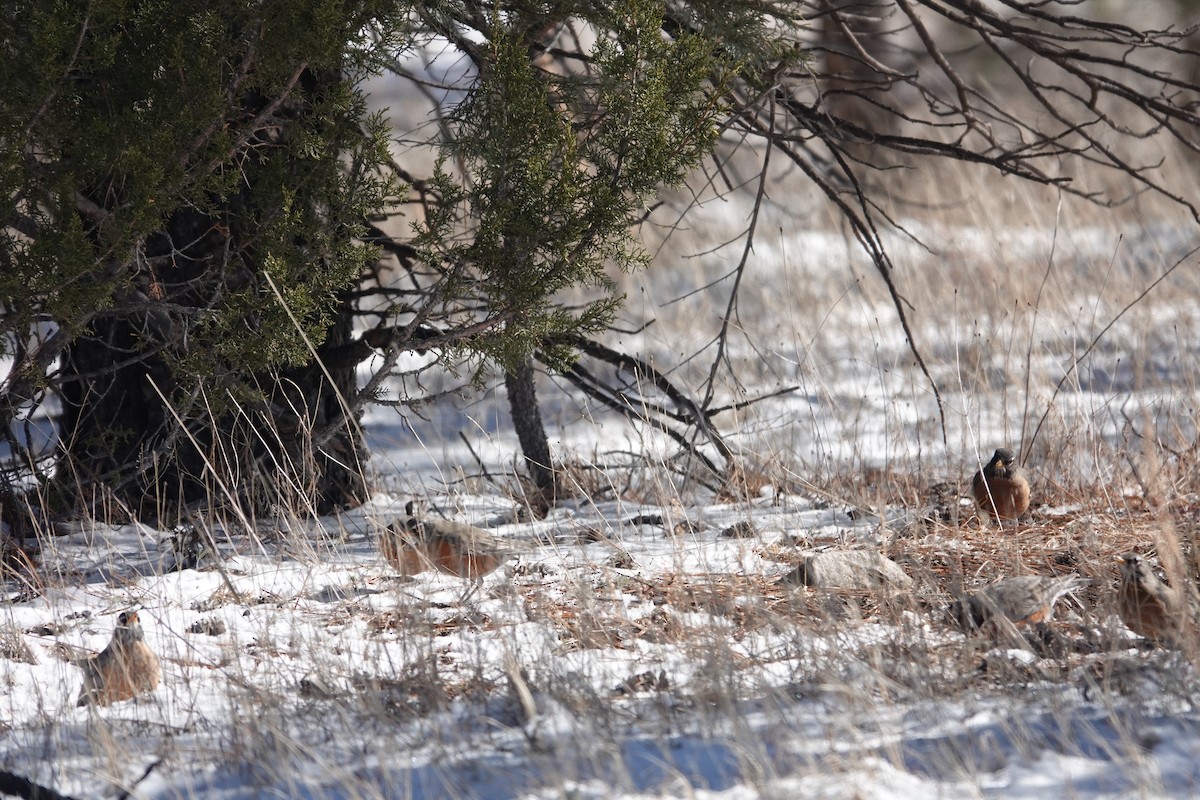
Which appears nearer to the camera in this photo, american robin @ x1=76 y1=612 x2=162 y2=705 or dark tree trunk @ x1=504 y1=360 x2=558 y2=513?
american robin @ x1=76 y1=612 x2=162 y2=705

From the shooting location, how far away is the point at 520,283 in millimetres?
3223

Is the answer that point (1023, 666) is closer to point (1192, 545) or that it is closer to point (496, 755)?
point (1192, 545)

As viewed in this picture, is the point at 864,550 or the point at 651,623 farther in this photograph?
the point at 864,550

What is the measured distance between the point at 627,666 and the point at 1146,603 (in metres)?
1.26

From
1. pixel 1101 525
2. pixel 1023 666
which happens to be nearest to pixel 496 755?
pixel 1023 666

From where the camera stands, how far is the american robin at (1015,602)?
269 cm

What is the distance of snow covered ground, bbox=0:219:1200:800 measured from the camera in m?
2.10

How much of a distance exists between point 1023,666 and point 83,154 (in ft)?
8.98

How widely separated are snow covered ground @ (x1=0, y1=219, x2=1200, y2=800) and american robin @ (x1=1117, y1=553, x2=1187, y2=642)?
0.06 meters

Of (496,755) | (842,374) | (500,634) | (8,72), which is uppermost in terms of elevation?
(8,72)

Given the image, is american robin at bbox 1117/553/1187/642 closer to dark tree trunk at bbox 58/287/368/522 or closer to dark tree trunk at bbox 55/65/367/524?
dark tree trunk at bbox 55/65/367/524

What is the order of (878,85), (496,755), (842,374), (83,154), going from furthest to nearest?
(842,374) < (878,85) < (83,154) < (496,755)

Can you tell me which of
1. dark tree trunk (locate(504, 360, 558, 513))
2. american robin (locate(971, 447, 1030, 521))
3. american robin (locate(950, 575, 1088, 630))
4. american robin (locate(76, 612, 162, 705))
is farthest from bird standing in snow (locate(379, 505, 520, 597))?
american robin (locate(971, 447, 1030, 521))

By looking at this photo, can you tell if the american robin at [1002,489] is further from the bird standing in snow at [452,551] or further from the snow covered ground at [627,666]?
the bird standing in snow at [452,551]
